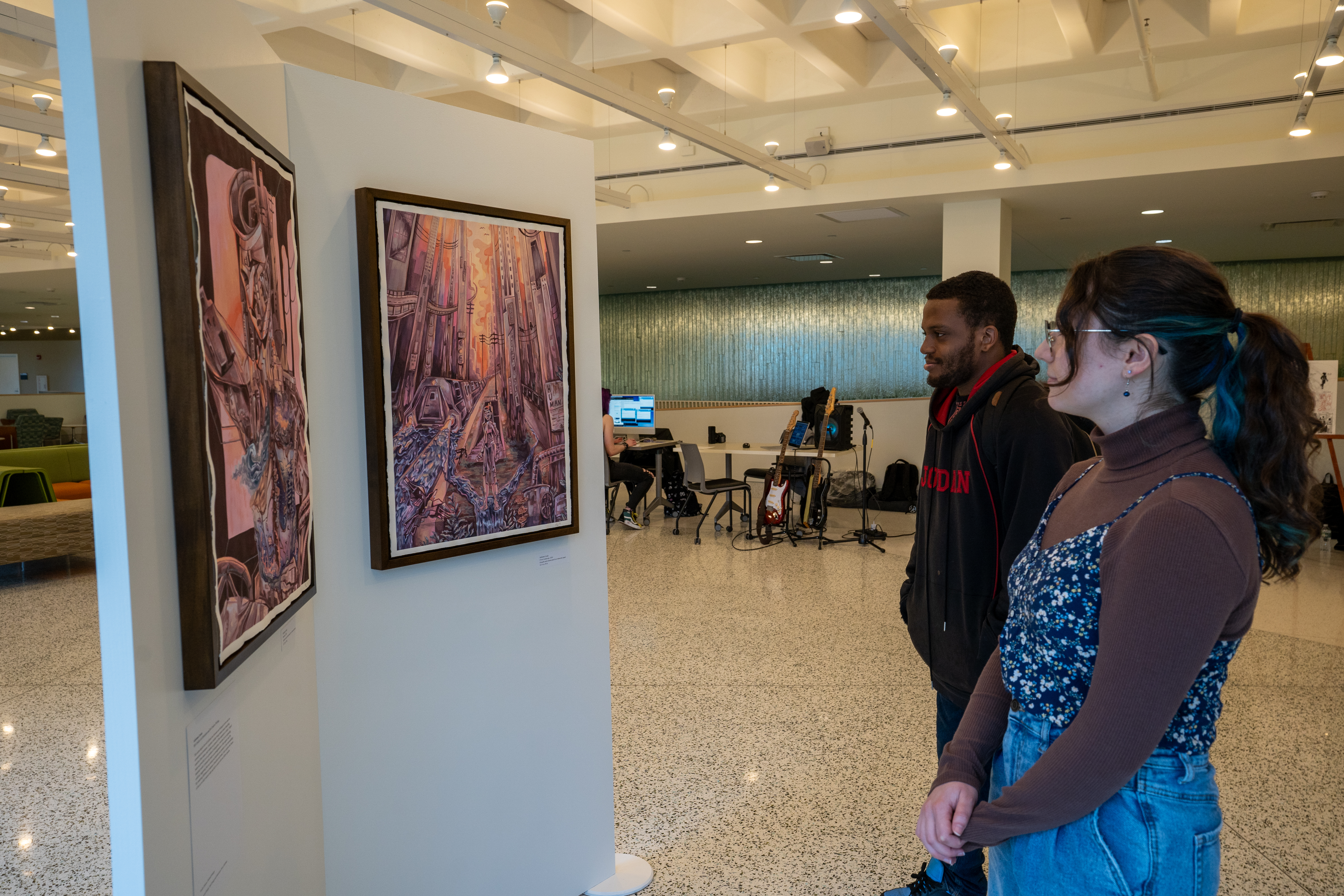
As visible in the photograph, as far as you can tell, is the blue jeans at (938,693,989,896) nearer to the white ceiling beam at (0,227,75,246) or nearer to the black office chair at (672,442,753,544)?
the black office chair at (672,442,753,544)

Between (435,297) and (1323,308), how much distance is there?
578 inches

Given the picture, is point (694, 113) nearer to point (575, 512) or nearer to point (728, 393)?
point (575, 512)

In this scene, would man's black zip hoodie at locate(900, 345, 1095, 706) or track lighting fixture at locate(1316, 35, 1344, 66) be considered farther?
track lighting fixture at locate(1316, 35, 1344, 66)

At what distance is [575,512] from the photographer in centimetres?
235

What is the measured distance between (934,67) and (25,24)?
16.1 ft

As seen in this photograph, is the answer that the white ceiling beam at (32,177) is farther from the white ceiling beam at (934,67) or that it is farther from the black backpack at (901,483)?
the black backpack at (901,483)

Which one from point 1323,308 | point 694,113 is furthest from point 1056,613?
point 1323,308

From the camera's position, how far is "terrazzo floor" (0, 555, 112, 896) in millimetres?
2691

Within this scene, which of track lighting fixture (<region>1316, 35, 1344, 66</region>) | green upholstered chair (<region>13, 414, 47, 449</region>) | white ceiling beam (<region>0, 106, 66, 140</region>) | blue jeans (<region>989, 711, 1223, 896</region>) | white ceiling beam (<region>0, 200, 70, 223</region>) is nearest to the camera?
blue jeans (<region>989, 711, 1223, 896</region>)

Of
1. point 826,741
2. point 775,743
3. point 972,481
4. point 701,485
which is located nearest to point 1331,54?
point 972,481

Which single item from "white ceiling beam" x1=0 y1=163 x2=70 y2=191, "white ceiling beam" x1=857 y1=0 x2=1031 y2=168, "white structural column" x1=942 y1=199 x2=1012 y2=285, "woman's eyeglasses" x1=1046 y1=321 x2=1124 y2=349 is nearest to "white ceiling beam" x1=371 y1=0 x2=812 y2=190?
"white ceiling beam" x1=857 y1=0 x2=1031 y2=168

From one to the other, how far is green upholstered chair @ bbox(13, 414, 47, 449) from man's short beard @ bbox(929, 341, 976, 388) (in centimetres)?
1676

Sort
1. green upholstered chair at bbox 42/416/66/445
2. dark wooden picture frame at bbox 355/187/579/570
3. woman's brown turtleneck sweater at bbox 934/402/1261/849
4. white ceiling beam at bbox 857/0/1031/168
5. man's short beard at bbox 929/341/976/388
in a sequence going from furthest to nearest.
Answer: green upholstered chair at bbox 42/416/66/445, white ceiling beam at bbox 857/0/1031/168, man's short beard at bbox 929/341/976/388, dark wooden picture frame at bbox 355/187/579/570, woman's brown turtleneck sweater at bbox 934/402/1261/849

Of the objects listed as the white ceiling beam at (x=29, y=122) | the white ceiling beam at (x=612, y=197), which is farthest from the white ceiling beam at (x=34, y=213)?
the white ceiling beam at (x=612, y=197)
